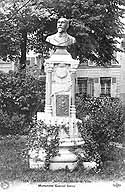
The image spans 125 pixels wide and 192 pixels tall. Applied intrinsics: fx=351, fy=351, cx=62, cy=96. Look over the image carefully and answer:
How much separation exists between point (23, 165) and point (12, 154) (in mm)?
1673

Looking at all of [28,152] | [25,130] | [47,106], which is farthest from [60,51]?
[25,130]

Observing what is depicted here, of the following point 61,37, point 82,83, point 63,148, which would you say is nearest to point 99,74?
point 82,83

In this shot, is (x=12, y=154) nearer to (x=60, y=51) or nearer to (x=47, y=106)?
(x=47, y=106)

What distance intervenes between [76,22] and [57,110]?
340 inches

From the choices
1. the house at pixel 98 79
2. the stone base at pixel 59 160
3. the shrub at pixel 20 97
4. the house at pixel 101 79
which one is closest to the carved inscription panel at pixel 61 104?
the stone base at pixel 59 160

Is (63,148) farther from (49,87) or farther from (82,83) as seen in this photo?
(82,83)

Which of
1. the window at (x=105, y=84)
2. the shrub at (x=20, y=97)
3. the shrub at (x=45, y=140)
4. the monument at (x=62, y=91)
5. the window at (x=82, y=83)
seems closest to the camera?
the shrub at (x=45, y=140)

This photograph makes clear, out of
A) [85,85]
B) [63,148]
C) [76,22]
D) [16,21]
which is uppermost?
[16,21]

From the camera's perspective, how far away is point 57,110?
30.8ft

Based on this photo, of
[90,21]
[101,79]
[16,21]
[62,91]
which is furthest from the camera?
[101,79]

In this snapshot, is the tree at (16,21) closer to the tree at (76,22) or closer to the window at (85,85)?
the tree at (76,22)

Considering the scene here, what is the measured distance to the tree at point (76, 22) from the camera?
Answer: 56.7ft

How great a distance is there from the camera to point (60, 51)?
9.60 metres

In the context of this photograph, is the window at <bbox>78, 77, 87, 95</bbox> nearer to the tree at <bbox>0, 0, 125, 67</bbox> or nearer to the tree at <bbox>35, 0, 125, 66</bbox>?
the tree at <bbox>0, 0, 125, 67</bbox>
